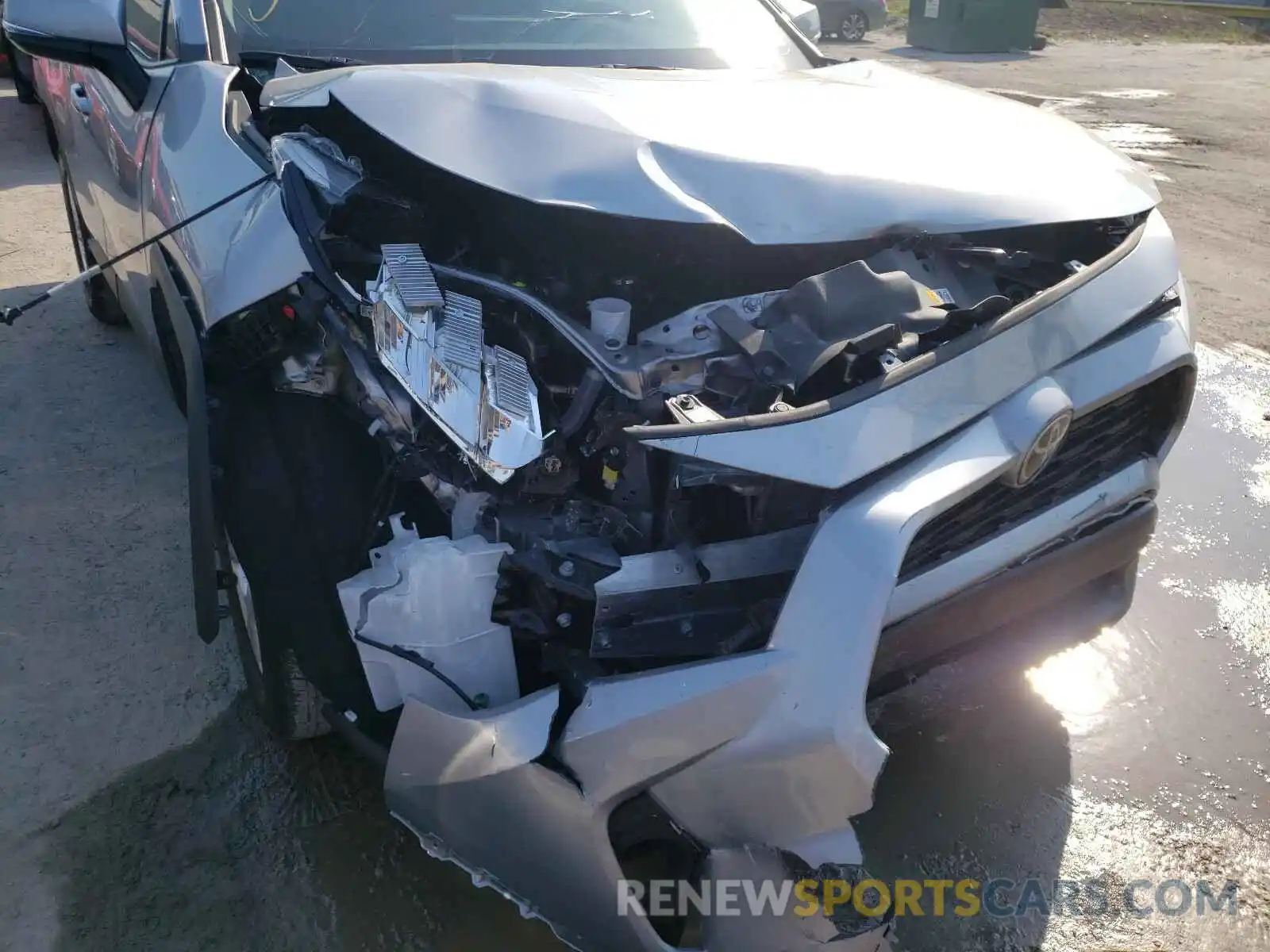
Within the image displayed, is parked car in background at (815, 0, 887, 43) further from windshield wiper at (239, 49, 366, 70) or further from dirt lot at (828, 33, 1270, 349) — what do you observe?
windshield wiper at (239, 49, 366, 70)

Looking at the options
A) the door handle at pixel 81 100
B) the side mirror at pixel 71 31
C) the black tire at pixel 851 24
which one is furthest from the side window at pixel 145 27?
the black tire at pixel 851 24

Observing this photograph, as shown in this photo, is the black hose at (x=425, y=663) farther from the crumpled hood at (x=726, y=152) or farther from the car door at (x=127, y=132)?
the car door at (x=127, y=132)

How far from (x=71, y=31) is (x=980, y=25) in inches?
738

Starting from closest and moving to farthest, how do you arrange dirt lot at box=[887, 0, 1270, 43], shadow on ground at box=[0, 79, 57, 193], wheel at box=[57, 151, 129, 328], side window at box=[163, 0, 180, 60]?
1. side window at box=[163, 0, 180, 60]
2. wheel at box=[57, 151, 129, 328]
3. shadow on ground at box=[0, 79, 57, 193]
4. dirt lot at box=[887, 0, 1270, 43]

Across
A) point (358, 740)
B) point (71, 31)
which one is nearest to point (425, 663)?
point (358, 740)

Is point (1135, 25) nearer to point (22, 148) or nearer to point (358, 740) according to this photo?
point (22, 148)

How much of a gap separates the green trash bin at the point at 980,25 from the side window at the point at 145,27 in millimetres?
18227

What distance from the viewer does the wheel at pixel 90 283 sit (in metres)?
4.34

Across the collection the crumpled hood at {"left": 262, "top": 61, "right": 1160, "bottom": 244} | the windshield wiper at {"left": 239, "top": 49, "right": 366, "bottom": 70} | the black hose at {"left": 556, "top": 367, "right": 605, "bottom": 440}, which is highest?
the windshield wiper at {"left": 239, "top": 49, "right": 366, "bottom": 70}

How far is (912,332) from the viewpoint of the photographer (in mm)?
1901

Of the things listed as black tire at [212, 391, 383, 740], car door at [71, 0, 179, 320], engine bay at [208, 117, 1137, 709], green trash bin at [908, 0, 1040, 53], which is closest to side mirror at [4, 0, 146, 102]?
car door at [71, 0, 179, 320]

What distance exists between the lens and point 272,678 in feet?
6.84

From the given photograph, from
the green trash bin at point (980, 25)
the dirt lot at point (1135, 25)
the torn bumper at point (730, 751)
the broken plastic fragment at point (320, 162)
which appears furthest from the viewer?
the dirt lot at point (1135, 25)

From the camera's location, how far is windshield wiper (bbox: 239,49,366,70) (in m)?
2.75
